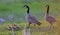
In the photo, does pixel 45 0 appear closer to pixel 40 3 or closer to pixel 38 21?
pixel 40 3

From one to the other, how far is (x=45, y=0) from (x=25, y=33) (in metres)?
0.43

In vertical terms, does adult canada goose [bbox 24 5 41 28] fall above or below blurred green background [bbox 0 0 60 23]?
below

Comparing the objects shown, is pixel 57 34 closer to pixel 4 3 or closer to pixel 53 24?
pixel 53 24

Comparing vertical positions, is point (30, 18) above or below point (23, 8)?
below

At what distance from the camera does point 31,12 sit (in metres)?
1.96

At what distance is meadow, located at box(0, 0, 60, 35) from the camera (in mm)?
1902

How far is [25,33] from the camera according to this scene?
1.96 meters

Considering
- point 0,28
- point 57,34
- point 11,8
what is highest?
point 11,8

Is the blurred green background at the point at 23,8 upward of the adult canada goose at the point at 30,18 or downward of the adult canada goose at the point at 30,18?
upward

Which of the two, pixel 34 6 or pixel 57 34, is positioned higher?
pixel 34 6

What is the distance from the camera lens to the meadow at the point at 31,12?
190 cm

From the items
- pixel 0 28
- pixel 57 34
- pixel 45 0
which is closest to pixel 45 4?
pixel 45 0

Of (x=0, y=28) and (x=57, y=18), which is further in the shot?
(x=57, y=18)

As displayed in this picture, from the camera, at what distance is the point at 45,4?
6.54 feet
